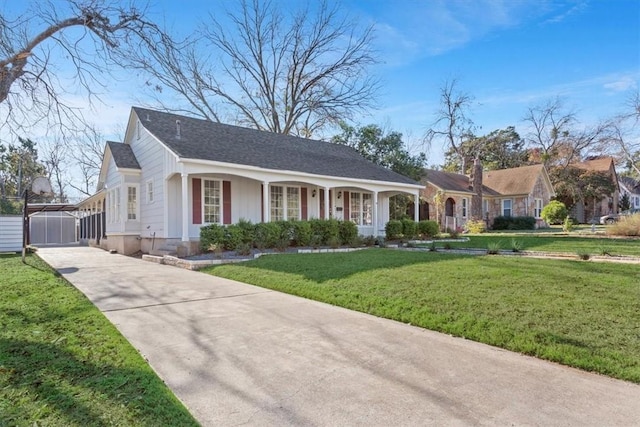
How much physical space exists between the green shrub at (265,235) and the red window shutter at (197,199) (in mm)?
2415

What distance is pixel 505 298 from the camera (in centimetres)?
509

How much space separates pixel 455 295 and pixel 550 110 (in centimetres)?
3890

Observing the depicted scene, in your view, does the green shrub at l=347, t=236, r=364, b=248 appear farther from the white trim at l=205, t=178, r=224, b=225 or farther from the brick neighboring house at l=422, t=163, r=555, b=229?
the brick neighboring house at l=422, t=163, r=555, b=229

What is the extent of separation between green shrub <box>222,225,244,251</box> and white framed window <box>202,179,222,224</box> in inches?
79.9

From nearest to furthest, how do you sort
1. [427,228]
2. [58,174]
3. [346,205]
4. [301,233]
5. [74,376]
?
[74,376] → [301,233] → [427,228] → [346,205] → [58,174]

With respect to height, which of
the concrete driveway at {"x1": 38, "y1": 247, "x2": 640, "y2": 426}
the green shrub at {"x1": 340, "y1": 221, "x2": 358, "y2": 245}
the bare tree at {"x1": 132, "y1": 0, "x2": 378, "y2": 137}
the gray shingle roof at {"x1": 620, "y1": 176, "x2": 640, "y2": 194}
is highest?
the bare tree at {"x1": 132, "y1": 0, "x2": 378, "y2": 137}

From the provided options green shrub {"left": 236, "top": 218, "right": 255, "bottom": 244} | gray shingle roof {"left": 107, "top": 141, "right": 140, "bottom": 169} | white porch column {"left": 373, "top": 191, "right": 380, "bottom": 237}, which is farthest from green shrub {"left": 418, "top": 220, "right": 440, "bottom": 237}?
gray shingle roof {"left": 107, "top": 141, "right": 140, "bottom": 169}

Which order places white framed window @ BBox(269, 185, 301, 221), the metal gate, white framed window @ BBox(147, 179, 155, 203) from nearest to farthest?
white framed window @ BBox(147, 179, 155, 203) → white framed window @ BBox(269, 185, 301, 221) → the metal gate

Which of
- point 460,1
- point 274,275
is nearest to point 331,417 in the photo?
point 274,275

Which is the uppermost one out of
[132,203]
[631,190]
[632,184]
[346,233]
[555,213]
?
[632,184]

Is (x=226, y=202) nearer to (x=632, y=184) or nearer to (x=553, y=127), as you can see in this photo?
(x=553, y=127)

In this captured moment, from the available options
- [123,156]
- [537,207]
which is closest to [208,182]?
[123,156]

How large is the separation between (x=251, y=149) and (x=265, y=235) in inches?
183

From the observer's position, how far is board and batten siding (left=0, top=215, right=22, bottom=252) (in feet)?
54.2
